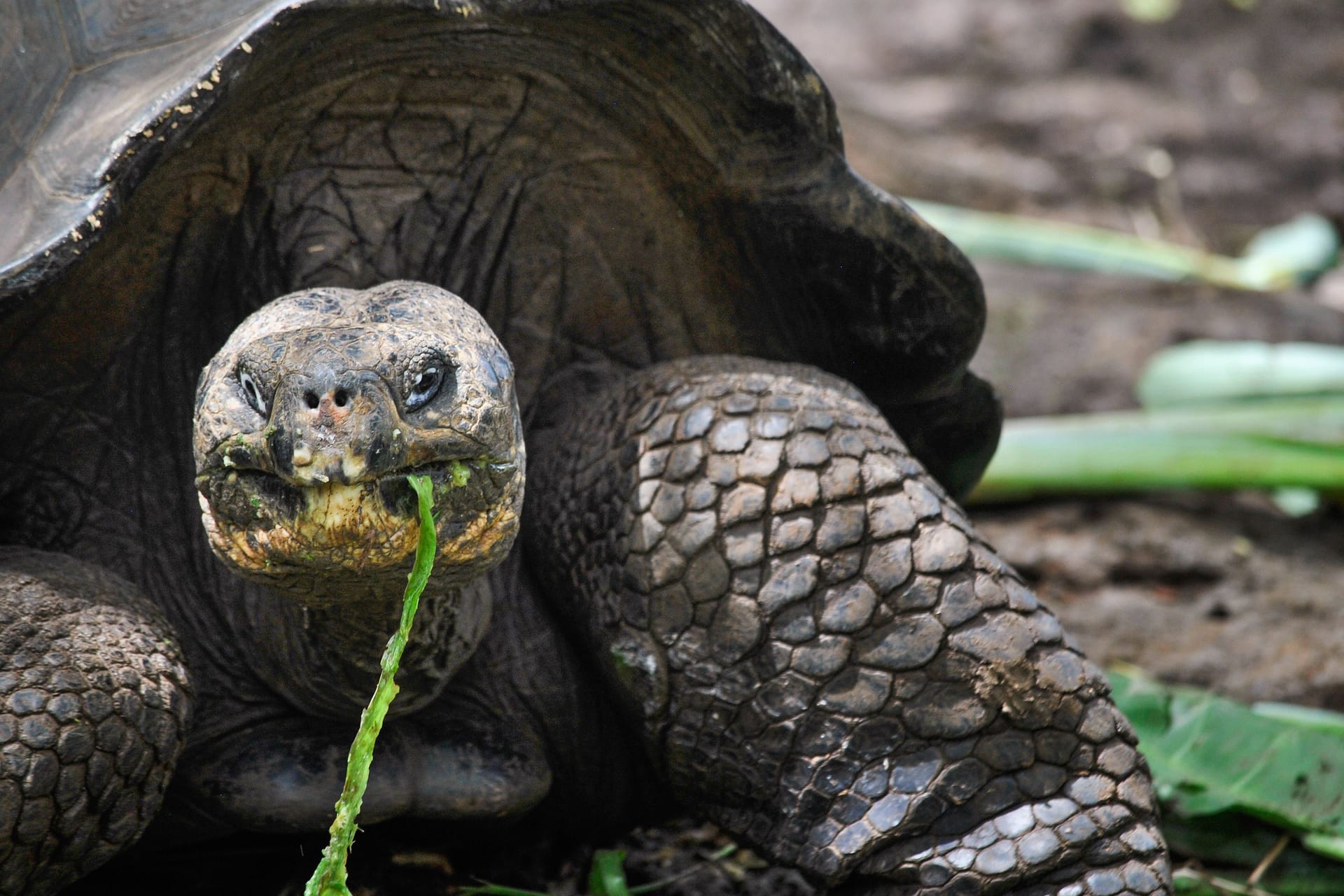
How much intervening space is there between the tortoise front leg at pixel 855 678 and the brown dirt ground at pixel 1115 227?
1.55 ft

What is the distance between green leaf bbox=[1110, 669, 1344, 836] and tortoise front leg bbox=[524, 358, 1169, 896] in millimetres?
564

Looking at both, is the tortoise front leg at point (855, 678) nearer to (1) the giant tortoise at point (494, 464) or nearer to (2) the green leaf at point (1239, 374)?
(1) the giant tortoise at point (494, 464)

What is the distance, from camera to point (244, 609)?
2115mm

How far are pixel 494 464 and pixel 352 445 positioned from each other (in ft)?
0.68

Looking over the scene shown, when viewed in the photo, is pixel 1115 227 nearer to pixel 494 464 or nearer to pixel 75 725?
pixel 494 464

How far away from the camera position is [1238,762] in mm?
2492

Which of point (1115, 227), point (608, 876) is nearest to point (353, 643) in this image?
point (608, 876)

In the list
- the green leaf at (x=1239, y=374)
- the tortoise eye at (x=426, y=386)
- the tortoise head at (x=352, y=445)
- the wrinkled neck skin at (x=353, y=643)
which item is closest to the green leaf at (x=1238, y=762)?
the wrinkled neck skin at (x=353, y=643)

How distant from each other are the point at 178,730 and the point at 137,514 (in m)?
0.46

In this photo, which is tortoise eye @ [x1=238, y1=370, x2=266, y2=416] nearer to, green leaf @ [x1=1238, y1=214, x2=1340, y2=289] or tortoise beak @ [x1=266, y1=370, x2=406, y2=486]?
tortoise beak @ [x1=266, y1=370, x2=406, y2=486]

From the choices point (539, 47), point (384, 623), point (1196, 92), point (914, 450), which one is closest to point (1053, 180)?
point (1196, 92)

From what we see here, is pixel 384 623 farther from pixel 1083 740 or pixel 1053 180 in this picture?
pixel 1053 180

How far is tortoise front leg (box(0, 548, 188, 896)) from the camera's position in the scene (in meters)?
1.66

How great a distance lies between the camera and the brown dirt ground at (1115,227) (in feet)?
8.04
